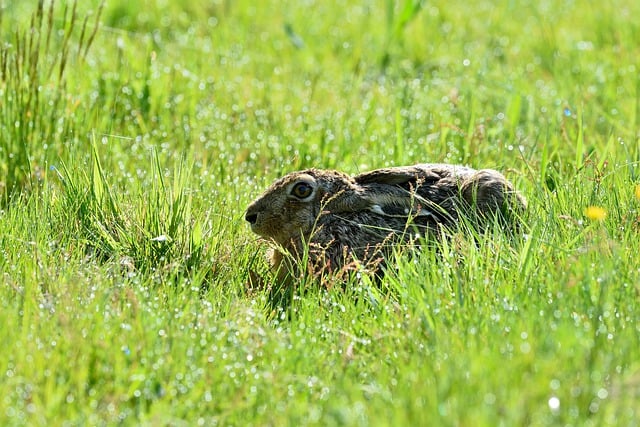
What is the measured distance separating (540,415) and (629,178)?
225 cm

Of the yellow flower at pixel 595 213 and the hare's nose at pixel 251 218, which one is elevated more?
the yellow flower at pixel 595 213

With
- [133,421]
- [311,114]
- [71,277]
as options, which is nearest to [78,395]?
[133,421]

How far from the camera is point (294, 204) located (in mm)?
4961

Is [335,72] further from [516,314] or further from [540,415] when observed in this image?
[540,415]

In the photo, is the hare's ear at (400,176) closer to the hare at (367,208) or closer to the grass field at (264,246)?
the hare at (367,208)

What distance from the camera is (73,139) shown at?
5.88 meters

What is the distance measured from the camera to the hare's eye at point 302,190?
4961 mm

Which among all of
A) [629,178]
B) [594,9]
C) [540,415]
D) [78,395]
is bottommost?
[78,395]

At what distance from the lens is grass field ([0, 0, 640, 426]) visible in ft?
11.0

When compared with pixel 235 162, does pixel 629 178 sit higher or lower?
higher

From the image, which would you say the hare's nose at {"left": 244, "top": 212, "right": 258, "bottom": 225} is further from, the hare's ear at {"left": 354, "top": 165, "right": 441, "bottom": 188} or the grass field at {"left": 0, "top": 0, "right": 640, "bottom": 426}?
the hare's ear at {"left": 354, "top": 165, "right": 441, "bottom": 188}

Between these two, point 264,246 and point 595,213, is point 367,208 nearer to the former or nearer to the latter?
point 264,246

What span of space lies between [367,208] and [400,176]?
23cm

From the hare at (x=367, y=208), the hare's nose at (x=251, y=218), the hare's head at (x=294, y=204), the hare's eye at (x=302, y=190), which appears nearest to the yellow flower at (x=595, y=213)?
the hare at (x=367, y=208)
